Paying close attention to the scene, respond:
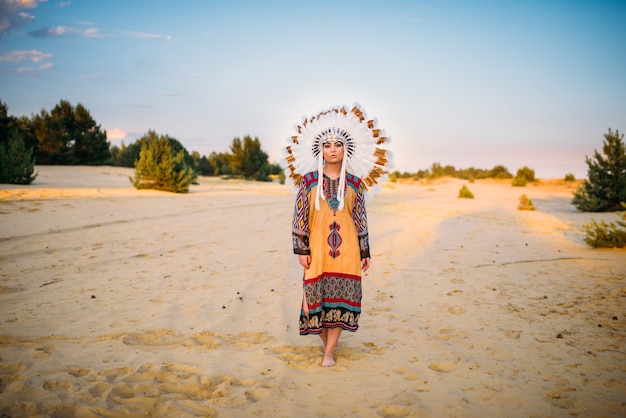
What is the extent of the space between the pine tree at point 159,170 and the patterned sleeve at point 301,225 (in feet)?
45.7

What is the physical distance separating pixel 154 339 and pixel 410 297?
331 centimetres

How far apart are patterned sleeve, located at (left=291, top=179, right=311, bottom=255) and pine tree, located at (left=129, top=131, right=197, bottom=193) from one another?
13.9 m

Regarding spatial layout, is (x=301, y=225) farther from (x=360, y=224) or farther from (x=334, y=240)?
(x=360, y=224)

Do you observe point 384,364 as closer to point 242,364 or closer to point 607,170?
point 242,364

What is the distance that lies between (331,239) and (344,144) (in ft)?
2.91

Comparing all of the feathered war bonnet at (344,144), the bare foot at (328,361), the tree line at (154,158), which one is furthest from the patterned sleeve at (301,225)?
the tree line at (154,158)

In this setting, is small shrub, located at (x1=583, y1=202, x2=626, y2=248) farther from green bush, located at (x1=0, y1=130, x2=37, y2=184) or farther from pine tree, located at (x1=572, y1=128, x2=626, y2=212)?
green bush, located at (x1=0, y1=130, x2=37, y2=184)

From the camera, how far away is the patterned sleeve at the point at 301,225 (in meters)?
3.31

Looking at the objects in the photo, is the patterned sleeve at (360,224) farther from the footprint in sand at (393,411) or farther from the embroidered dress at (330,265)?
the footprint in sand at (393,411)

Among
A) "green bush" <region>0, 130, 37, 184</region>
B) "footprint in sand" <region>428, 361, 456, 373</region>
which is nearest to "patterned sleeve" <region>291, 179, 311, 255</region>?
"footprint in sand" <region>428, 361, 456, 373</region>

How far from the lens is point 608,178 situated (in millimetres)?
14617

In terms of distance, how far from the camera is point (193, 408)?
2.55 metres

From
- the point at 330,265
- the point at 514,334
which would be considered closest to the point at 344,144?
the point at 330,265

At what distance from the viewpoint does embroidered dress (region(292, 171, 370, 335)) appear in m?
3.31
